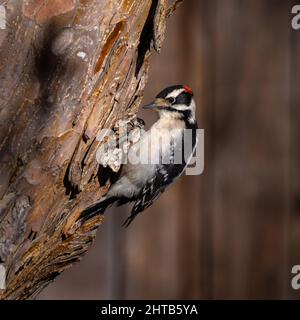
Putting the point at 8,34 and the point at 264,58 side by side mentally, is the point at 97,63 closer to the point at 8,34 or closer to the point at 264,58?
the point at 8,34

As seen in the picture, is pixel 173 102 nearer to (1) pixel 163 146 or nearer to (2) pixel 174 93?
(2) pixel 174 93

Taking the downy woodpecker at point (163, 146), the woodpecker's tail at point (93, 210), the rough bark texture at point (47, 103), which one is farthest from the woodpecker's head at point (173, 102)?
the rough bark texture at point (47, 103)

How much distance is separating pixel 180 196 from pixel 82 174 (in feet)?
5.65

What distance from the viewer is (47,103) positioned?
230 cm

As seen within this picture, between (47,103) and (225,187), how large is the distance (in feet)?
6.49

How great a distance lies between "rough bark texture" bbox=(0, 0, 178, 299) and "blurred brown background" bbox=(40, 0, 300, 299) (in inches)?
65.0

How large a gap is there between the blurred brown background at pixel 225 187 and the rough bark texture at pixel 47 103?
1.65 metres

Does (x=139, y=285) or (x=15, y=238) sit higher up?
(x=139, y=285)

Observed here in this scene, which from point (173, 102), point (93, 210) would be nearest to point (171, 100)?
point (173, 102)

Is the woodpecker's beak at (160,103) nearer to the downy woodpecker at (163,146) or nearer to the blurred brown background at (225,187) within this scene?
the downy woodpecker at (163,146)

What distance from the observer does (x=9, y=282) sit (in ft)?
7.63

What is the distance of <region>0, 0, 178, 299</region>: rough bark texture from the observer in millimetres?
2285

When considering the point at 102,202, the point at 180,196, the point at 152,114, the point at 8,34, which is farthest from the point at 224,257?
the point at 8,34
